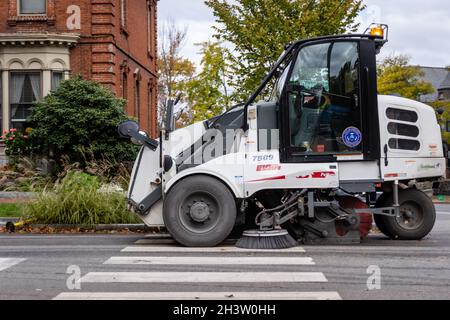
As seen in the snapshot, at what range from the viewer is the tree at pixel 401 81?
4162cm

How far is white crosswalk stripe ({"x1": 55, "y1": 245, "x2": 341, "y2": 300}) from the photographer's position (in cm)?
596

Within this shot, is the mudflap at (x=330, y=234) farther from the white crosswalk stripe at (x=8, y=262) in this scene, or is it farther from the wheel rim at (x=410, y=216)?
the white crosswalk stripe at (x=8, y=262)

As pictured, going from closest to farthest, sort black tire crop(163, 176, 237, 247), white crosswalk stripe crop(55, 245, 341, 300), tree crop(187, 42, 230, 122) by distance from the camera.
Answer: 1. white crosswalk stripe crop(55, 245, 341, 300)
2. black tire crop(163, 176, 237, 247)
3. tree crop(187, 42, 230, 122)

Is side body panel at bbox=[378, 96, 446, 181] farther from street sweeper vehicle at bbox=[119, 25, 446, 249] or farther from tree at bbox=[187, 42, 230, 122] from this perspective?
tree at bbox=[187, 42, 230, 122]

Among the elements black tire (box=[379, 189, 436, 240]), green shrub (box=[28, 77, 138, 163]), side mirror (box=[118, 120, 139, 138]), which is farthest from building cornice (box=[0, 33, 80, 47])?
black tire (box=[379, 189, 436, 240])

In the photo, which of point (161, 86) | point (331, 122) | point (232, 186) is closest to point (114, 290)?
point (232, 186)

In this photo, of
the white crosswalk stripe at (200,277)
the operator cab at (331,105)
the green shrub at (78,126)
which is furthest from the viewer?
the green shrub at (78,126)

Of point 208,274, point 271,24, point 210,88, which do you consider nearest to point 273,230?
point 208,274

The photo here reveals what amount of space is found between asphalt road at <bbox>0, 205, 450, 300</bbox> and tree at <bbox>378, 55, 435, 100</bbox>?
108 feet

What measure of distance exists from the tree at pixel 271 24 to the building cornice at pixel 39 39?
5432 millimetres

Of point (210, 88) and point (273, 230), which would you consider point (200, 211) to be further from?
point (210, 88)

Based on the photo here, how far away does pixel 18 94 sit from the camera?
21.8m

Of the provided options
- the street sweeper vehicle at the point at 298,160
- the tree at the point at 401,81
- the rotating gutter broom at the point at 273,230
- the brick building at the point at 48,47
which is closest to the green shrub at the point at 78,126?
the brick building at the point at 48,47
